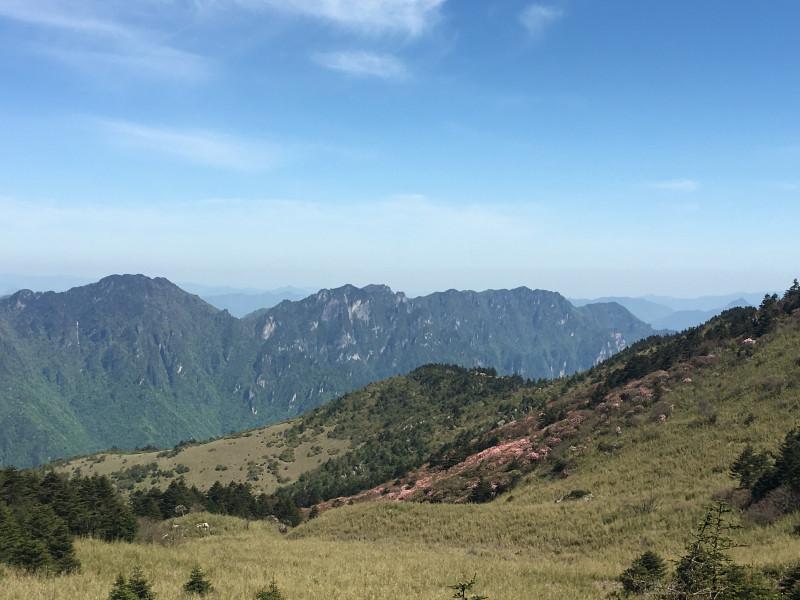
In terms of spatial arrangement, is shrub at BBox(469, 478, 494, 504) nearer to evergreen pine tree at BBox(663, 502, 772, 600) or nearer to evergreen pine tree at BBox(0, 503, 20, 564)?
evergreen pine tree at BBox(663, 502, 772, 600)

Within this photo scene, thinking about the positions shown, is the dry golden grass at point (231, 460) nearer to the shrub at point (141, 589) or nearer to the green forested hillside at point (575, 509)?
the green forested hillside at point (575, 509)

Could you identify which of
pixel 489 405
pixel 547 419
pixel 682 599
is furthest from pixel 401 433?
pixel 682 599

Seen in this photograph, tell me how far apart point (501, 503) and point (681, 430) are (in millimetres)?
16427

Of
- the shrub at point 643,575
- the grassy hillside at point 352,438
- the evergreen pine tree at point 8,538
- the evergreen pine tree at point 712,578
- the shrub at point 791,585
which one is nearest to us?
the evergreen pine tree at point 712,578

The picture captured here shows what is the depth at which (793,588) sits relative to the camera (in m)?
13.9

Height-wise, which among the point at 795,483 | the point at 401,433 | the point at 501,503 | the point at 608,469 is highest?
the point at 795,483

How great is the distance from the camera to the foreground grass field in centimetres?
2014

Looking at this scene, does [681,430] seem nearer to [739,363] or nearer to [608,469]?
[608,469]

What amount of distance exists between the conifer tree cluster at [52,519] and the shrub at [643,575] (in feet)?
73.0

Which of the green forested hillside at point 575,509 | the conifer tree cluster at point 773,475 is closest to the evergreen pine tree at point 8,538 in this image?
the green forested hillside at point 575,509

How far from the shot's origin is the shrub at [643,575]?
58.4 feet

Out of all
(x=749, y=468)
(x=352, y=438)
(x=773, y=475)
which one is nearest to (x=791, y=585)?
(x=773, y=475)

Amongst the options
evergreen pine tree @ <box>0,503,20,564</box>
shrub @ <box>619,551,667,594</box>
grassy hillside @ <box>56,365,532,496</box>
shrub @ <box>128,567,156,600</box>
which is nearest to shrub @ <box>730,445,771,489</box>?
shrub @ <box>619,551,667,594</box>

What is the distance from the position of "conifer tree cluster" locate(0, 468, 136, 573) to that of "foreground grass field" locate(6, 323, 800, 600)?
1.61 metres
